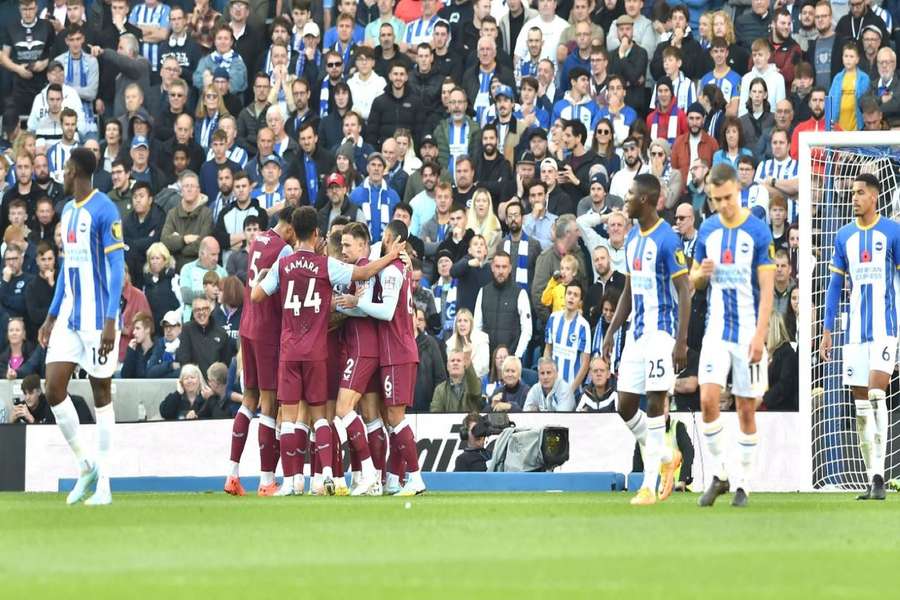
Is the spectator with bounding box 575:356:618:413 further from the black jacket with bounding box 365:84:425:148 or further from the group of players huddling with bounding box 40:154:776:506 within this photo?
the black jacket with bounding box 365:84:425:148

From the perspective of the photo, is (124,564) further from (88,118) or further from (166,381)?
(88,118)

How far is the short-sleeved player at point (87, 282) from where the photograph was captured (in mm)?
14180

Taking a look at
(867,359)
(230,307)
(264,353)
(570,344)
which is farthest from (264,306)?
(230,307)

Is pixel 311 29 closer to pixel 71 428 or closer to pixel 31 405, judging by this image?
pixel 31 405

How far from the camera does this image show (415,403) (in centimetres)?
2120

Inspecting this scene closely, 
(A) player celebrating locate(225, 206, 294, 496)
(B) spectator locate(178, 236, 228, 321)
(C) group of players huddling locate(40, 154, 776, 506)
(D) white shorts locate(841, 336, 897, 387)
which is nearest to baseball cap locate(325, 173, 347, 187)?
(B) spectator locate(178, 236, 228, 321)

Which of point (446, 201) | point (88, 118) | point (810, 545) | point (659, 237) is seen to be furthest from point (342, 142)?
point (810, 545)

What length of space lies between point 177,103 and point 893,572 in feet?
64.6

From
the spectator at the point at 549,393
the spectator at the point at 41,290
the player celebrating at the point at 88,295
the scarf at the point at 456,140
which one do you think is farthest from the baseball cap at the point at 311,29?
the player celebrating at the point at 88,295

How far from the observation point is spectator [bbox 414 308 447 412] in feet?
69.2

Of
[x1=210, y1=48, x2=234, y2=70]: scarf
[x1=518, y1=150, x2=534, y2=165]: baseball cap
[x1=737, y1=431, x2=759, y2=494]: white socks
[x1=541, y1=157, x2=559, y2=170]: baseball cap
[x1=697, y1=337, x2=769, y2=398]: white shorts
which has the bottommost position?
[x1=737, y1=431, x2=759, y2=494]: white socks

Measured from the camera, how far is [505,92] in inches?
977

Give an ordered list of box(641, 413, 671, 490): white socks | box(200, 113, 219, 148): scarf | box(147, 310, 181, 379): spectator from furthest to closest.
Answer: box(200, 113, 219, 148): scarf
box(147, 310, 181, 379): spectator
box(641, 413, 671, 490): white socks

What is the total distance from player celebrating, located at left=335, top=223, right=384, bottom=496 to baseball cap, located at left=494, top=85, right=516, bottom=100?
837 centimetres
